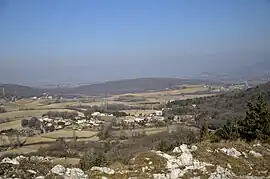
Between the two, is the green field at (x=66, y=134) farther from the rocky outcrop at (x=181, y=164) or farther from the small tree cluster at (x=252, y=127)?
the rocky outcrop at (x=181, y=164)

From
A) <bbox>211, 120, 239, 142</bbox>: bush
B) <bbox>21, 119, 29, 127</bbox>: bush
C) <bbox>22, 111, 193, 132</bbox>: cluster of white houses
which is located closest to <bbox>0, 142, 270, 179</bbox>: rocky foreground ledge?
<bbox>211, 120, 239, 142</bbox>: bush

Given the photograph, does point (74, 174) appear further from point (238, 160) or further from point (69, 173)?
point (238, 160)

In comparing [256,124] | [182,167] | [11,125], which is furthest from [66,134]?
[182,167]

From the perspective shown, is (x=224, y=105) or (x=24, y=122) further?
(x=224, y=105)

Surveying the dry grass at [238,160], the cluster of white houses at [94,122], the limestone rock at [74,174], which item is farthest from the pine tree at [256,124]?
the cluster of white houses at [94,122]

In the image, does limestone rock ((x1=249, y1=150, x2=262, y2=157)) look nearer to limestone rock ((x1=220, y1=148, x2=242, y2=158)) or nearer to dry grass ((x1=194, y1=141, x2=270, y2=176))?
dry grass ((x1=194, y1=141, x2=270, y2=176))

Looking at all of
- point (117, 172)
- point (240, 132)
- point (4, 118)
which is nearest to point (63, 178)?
point (117, 172)

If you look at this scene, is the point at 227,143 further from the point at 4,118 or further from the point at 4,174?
the point at 4,118
